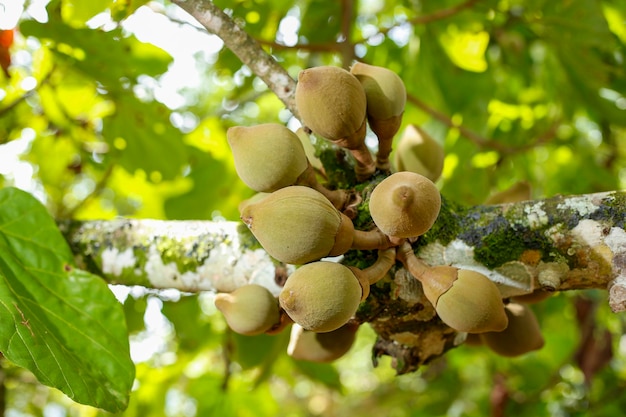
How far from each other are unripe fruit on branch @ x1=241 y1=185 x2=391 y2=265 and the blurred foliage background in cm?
90

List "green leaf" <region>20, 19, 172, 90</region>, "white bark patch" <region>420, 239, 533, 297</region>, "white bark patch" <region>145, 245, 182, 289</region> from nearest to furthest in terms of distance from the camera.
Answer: "white bark patch" <region>420, 239, 533, 297</region>, "white bark patch" <region>145, 245, 182, 289</region>, "green leaf" <region>20, 19, 172, 90</region>

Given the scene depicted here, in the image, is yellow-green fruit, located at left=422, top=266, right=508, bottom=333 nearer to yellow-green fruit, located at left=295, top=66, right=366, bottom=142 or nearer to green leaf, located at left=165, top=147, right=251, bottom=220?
yellow-green fruit, located at left=295, top=66, right=366, bottom=142

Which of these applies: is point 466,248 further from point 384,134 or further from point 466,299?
point 384,134

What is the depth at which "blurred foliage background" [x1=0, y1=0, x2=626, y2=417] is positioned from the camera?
7.72 feet

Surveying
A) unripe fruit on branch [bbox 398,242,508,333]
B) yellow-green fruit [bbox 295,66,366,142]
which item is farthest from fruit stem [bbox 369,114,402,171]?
unripe fruit on branch [bbox 398,242,508,333]

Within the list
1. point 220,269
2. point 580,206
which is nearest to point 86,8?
point 220,269

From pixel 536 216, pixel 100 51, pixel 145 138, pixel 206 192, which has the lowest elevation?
pixel 206 192

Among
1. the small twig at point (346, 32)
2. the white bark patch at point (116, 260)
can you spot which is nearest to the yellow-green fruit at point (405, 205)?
the white bark patch at point (116, 260)

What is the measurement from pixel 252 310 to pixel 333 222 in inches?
11.5

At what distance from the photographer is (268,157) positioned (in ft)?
3.94

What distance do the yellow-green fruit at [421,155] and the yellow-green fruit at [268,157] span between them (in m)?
0.43

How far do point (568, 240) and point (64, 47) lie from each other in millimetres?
1859

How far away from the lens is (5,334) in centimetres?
115

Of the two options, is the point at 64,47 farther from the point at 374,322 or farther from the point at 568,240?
the point at 568,240
